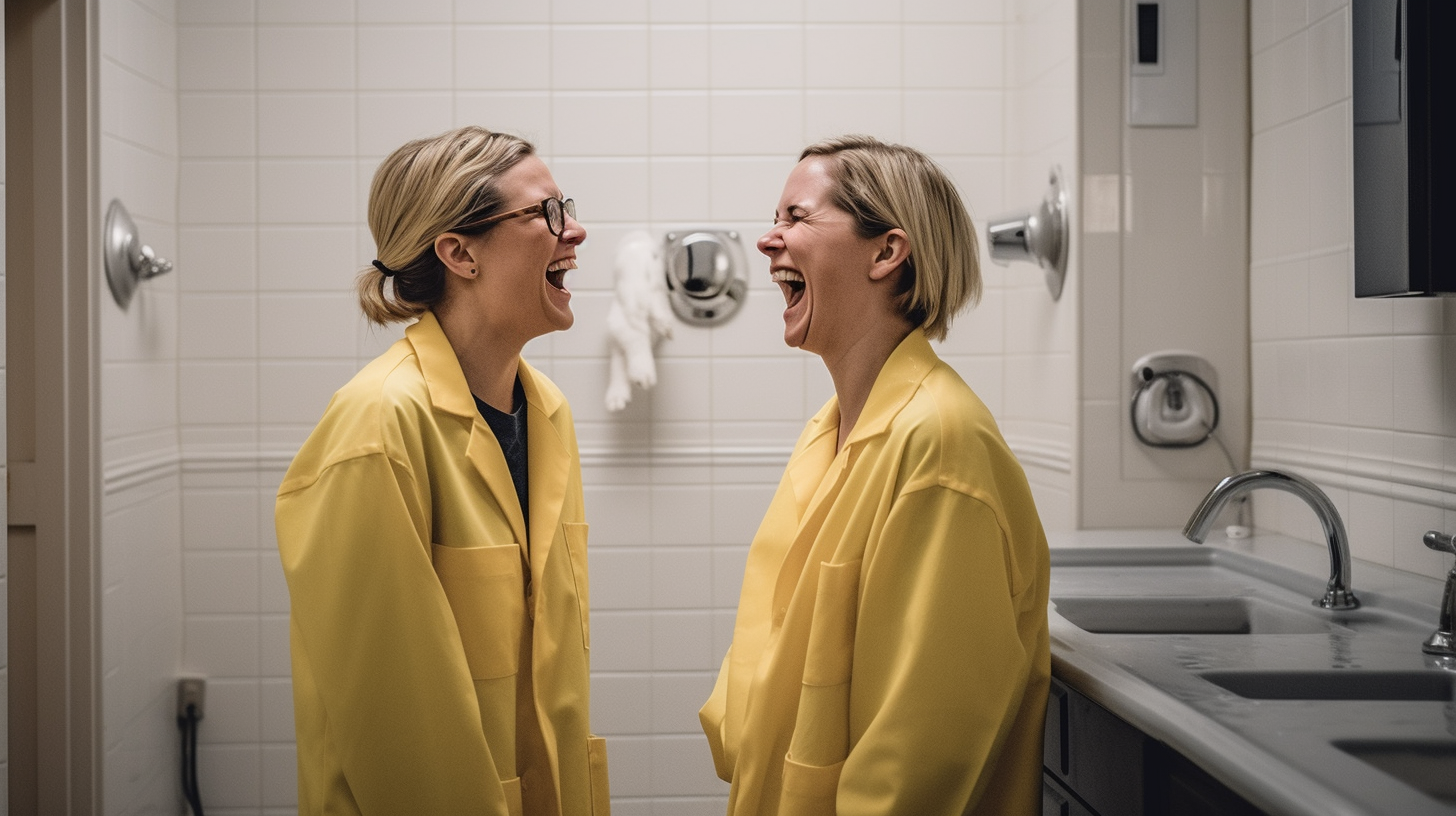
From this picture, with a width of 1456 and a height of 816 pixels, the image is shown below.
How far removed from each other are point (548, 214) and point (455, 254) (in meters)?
0.15

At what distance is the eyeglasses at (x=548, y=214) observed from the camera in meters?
1.65

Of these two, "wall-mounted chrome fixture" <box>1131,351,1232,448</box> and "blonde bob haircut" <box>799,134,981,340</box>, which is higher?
"blonde bob haircut" <box>799,134,981,340</box>

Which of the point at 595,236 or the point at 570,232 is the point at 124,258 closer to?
the point at 595,236

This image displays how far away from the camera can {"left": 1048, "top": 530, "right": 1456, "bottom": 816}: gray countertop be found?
3.19 ft

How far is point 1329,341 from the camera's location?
6.85 ft

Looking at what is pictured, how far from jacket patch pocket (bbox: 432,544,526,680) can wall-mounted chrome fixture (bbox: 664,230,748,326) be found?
1.57 m

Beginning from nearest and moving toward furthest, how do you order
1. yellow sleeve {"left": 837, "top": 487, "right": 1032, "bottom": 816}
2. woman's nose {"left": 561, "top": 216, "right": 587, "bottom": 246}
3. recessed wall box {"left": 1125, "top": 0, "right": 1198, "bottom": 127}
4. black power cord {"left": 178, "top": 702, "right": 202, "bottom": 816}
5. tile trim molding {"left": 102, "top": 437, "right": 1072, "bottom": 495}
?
yellow sleeve {"left": 837, "top": 487, "right": 1032, "bottom": 816}
woman's nose {"left": 561, "top": 216, "right": 587, "bottom": 246}
recessed wall box {"left": 1125, "top": 0, "right": 1198, "bottom": 127}
tile trim molding {"left": 102, "top": 437, "right": 1072, "bottom": 495}
black power cord {"left": 178, "top": 702, "right": 202, "bottom": 816}

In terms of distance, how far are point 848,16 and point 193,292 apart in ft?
6.33

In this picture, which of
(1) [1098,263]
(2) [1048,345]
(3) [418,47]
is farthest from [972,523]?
(3) [418,47]

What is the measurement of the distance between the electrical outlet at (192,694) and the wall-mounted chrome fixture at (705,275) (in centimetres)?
164

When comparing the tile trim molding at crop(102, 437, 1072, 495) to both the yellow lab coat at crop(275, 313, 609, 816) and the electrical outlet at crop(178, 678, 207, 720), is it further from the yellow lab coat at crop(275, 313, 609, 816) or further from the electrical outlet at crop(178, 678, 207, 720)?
the yellow lab coat at crop(275, 313, 609, 816)

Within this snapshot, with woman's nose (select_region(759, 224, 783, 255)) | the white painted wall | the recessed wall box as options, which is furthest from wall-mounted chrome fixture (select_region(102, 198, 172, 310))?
the recessed wall box

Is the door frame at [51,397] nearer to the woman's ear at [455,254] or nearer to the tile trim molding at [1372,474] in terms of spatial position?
the woman's ear at [455,254]

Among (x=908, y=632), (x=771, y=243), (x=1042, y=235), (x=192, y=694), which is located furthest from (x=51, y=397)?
(x=1042, y=235)
